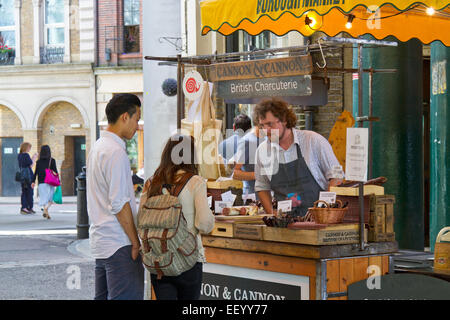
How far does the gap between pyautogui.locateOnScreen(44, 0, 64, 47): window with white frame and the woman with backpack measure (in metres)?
27.9

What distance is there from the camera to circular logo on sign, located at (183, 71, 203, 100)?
7.29 meters

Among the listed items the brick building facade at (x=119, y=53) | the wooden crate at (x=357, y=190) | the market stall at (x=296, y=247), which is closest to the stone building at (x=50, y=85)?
the brick building facade at (x=119, y=53)

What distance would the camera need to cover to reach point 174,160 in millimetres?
5086

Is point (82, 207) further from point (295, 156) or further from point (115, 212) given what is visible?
point (115, 212)

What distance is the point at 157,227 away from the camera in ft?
16.1

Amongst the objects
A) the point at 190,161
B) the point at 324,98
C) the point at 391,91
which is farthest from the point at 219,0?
the point at 391,91

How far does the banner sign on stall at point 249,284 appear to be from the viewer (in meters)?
5.48

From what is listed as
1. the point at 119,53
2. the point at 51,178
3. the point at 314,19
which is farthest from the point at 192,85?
the point at 119,53

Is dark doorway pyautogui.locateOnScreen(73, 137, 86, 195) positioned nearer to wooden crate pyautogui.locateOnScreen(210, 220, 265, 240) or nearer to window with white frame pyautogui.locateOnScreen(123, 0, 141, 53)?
window with white frame pyautogui.locateOnScreen(123, 0, 141, 53)

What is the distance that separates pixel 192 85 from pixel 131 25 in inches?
950

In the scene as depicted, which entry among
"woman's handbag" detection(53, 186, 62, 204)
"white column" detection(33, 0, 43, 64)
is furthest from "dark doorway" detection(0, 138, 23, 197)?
"woman's handbag" detection(53, 186, 62, 204)

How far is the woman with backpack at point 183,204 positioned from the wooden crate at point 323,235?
2.34 feet

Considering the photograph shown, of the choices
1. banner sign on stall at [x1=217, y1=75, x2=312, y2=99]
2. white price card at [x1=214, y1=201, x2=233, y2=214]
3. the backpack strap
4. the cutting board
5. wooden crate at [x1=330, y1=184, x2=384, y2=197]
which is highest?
banner sign on stall at [x1=217, y1=75, x2=312, y2=99]

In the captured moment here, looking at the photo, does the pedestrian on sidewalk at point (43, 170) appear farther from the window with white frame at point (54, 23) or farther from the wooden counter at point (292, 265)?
the window with white frame at point (54, 23)
